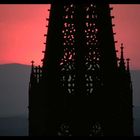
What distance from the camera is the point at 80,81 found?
1177 inches

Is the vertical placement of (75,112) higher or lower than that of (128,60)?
lower

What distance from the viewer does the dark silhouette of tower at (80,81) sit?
29.7m

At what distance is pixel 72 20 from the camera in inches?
1208

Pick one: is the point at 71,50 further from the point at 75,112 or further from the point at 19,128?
the point at 19,128

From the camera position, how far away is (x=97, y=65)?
2991cm

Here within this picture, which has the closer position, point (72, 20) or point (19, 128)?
point (72, 20)

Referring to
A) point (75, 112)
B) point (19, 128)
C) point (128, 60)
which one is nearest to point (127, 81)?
point (128, 60)

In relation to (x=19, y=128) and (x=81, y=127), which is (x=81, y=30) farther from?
(x=19, y=128)

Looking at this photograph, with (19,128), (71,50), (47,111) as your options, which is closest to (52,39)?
(71,50)

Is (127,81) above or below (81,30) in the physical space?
below

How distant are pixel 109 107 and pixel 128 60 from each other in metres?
2.85

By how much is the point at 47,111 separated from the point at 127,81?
4761mm

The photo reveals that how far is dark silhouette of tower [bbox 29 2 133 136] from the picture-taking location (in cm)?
2972

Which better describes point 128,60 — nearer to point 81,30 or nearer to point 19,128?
point 81,30
